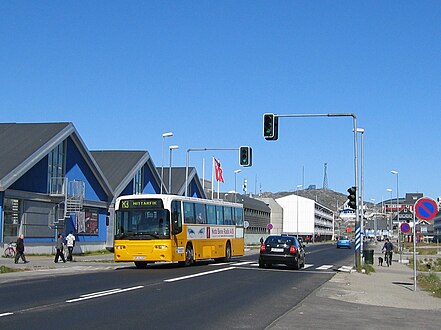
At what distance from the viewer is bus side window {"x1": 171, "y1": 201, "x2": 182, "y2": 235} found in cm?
2883

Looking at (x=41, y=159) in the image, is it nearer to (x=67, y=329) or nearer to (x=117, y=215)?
(x=117, y=215)

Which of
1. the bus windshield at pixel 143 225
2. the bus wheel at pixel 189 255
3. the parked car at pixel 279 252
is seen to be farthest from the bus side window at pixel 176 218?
the parked car at pixel 279 252

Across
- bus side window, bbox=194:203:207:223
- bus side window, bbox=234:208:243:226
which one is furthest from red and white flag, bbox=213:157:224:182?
bus side window, bbox=194:203:207:223

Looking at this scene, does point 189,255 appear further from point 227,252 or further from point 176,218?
point 227,252

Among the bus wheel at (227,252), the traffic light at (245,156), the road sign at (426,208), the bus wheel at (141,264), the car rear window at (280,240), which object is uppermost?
the traffic light at (245,156)

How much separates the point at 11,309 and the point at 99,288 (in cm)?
540

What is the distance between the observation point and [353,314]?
1474 cm

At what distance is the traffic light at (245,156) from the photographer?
113ft

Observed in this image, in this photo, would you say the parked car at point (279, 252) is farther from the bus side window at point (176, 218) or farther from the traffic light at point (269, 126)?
the traffic light at point (269, 126)

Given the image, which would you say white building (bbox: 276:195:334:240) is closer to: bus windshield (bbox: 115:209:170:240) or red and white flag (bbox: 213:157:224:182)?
red and white flag (bbox: 213:157:224:182)

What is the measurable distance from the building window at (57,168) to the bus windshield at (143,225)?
16.3 meters

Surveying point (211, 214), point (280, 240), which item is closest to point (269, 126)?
point (280, 240)

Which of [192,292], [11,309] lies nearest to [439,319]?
[192,292]

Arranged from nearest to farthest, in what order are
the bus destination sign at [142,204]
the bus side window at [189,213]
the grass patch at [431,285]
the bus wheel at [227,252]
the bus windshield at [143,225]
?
1. the grass patch at [431,285]
2. the bus windshield at [143,225]
3. the bus destination sign at [142,204]
4. the bus side window at [189,213]
5. the bus wheel at [227,252]
